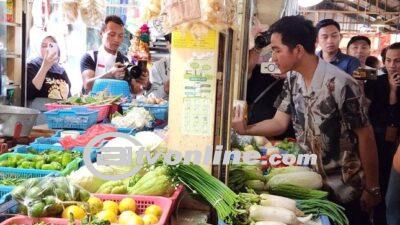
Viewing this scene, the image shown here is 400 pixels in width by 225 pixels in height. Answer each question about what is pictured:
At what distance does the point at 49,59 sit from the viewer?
5555 mm

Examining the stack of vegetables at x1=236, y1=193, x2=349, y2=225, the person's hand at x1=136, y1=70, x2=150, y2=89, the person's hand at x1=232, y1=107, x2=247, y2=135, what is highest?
the person's hand at x1=136, y1=70, x2=150, y2=89

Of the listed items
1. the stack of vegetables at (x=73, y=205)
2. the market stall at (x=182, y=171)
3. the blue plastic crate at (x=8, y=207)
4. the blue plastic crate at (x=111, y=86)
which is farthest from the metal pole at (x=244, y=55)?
the blue plastic crate at (x=8, y=207)

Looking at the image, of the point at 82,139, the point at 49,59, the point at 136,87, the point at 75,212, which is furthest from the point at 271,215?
the point at 49,59

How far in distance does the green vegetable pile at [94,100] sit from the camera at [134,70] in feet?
1.35

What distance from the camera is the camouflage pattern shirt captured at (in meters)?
2.92

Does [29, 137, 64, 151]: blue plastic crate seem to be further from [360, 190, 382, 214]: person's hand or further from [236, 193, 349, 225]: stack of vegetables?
[360, 190, 382, 214]: person's hand

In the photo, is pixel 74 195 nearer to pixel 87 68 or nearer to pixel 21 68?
pixel 87 68

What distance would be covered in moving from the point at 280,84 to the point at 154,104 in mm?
1442

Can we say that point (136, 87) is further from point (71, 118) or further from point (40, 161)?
point (40, 161)

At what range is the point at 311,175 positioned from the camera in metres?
2.89

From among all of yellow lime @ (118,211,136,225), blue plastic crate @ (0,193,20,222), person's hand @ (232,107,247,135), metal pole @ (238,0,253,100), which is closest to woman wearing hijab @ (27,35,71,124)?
metal pole @ (238,0,253,100)

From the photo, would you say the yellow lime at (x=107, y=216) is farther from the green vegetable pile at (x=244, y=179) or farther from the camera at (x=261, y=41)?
the camera at (x=261, y=41)

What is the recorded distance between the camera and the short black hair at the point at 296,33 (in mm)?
3096

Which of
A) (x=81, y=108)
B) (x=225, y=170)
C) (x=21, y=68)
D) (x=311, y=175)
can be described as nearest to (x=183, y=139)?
(x=225, y=170)
